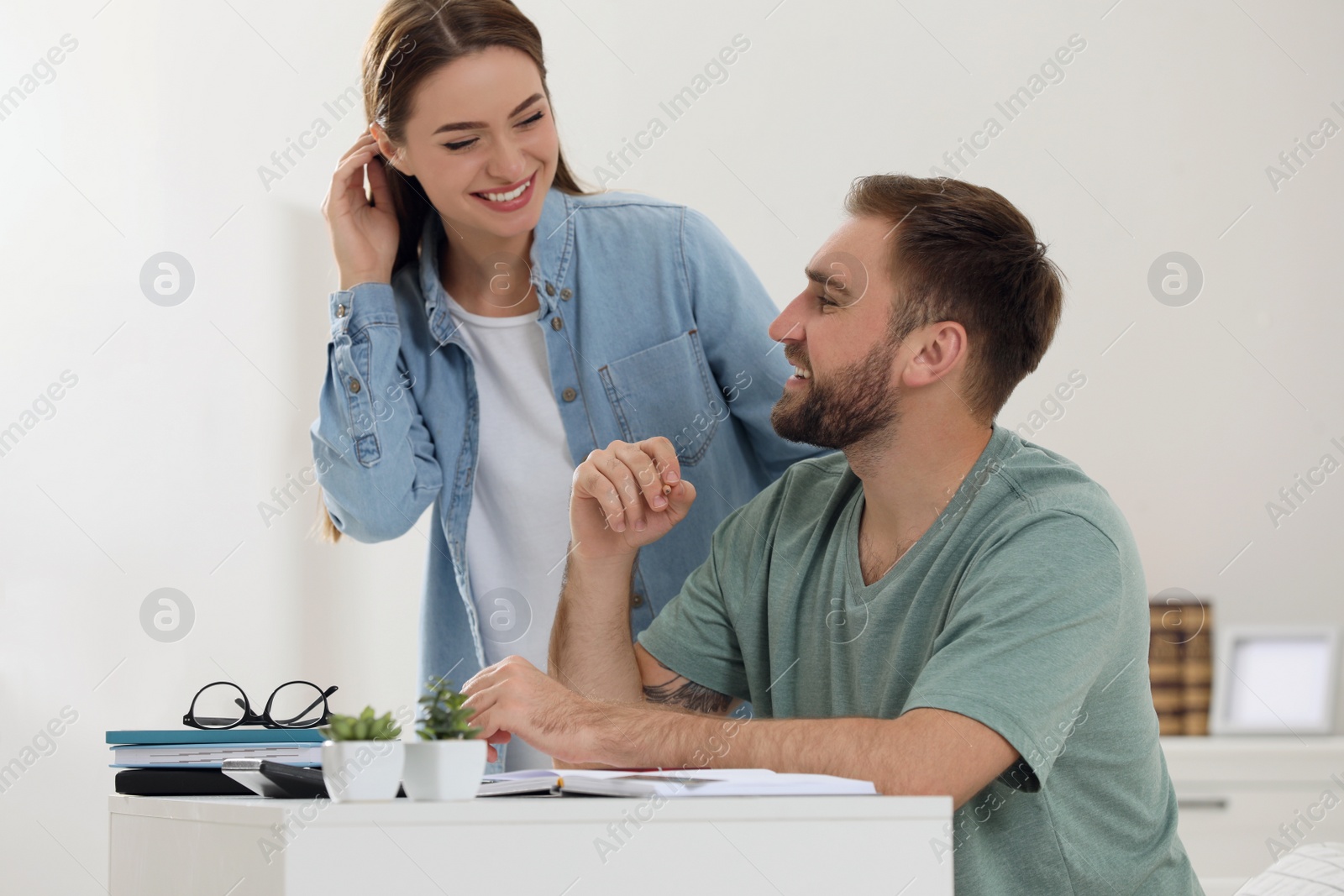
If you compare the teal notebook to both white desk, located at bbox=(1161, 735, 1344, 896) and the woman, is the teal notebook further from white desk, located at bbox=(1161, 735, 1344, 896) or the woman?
white desk, located at bbox=(1161, 735, 1344, 896)

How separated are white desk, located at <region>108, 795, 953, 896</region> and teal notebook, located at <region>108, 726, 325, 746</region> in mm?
215

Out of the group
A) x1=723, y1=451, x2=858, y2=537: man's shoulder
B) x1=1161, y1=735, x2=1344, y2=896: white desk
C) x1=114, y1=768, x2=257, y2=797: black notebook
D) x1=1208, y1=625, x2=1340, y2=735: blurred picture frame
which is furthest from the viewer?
x1=1208, y1=625, x2=1340, y2=735: blurred picture frame

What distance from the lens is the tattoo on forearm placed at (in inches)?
59.1

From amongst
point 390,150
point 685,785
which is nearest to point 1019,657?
point 685,785

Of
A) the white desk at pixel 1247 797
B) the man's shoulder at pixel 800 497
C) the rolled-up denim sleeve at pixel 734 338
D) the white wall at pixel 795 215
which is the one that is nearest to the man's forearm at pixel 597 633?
the man's shoulder at pixel 800 497

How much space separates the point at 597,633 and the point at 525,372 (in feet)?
1.38

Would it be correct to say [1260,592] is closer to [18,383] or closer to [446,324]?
[446,324]

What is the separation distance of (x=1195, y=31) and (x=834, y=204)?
1.05 m

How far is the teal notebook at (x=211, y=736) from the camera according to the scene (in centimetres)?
103

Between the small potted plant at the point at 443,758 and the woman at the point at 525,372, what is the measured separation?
0.88m

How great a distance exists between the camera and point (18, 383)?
8.59ft

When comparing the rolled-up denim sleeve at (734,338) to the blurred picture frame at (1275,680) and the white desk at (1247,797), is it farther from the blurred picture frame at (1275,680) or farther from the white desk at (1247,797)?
the blurred picture frame at (1275,680)

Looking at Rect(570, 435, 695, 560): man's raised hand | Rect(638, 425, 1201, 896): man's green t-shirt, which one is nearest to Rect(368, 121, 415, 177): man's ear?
Rect(570, 435, 695, 560): man's raised hand

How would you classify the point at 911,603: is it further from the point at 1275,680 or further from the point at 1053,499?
the point at 1275,680
